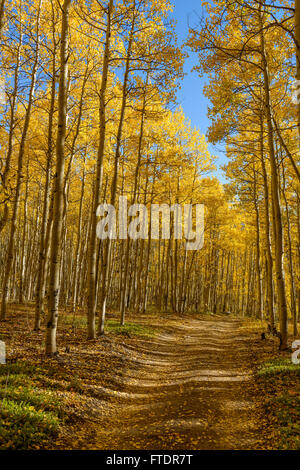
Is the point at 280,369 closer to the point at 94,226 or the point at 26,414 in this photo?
the point at 26,414

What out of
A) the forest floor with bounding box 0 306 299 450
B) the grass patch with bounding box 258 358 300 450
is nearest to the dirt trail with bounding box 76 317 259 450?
the forest floor with bounding box 0 306 299 450

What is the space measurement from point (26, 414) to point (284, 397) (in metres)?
3.95

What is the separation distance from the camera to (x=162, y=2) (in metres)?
9.81

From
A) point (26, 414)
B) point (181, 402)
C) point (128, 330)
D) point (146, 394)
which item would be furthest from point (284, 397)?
point (128, 330)

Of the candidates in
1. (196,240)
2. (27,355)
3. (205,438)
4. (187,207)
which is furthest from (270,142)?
(196,240)

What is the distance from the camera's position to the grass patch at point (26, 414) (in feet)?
11.8

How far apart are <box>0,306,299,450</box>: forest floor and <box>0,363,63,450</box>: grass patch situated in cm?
2

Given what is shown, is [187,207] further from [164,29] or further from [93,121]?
[164,29]

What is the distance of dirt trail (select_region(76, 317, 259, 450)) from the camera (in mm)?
4090

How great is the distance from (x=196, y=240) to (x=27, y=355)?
18.3m

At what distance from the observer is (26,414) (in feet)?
13.1

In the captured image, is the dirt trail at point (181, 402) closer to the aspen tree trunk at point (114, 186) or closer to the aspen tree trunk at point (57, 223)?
the aspen tree trunk at point (114, 186)

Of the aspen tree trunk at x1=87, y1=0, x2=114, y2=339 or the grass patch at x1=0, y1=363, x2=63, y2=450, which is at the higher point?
the aspen tree trunk at x1=87, y1=0, x2=114, y2=339

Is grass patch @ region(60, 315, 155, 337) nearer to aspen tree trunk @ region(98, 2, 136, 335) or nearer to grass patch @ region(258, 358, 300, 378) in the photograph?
aspen tree trunk @ region(98, 2, 136, 335)
